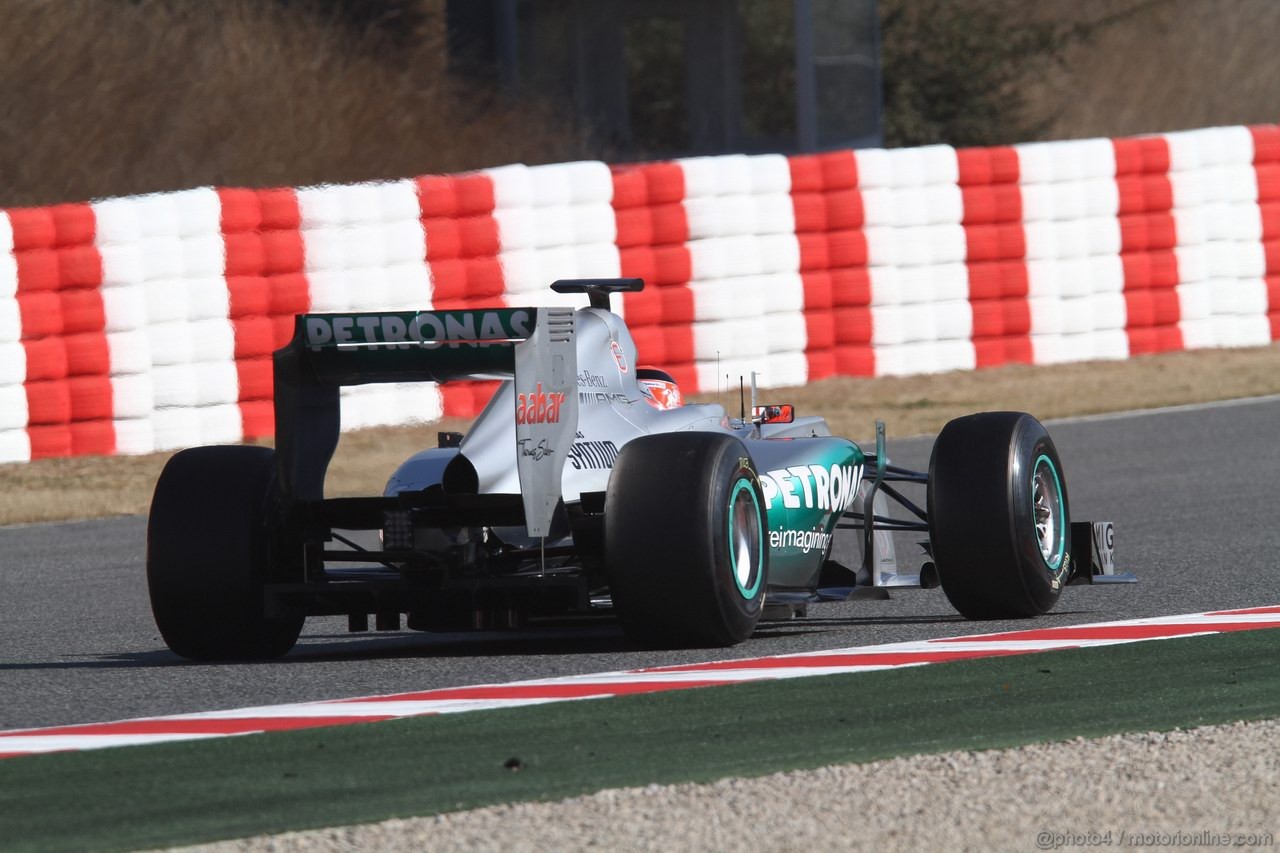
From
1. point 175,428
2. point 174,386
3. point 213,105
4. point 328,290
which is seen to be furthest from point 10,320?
point 213,105

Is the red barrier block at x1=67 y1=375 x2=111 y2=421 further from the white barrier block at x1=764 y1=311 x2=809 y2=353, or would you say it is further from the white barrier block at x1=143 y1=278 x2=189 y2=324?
the white barrier block at x1=764 y1=311 x2=809 y2=353

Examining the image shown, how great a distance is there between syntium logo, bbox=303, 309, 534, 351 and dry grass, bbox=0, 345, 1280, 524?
238 inches

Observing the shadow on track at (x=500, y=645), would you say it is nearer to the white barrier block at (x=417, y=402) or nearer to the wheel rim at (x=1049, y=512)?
the wheel rim at (x=1049, y=512)

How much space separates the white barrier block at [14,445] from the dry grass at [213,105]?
207 inches

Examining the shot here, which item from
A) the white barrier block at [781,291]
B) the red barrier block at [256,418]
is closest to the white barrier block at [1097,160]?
the white barrier block at [781,291]

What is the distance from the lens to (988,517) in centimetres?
804

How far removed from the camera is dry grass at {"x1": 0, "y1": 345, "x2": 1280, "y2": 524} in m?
13.9

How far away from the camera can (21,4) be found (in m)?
20.0

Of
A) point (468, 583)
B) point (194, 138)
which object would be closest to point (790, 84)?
point (194, 138)

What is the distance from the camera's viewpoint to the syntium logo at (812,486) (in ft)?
26.7

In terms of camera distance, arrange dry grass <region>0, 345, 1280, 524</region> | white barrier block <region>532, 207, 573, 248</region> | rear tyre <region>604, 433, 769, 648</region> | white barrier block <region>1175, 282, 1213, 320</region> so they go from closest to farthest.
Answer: rear tyre <region>604, 433, 769, 648</region>
dry grass <region>0, 345, 1280, 524</region>
white barrier block <region>532, 207, 573, 248</region>
white barrier block <region>1175, 282, 1213, 320</region>

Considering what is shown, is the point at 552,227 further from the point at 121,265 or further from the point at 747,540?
the point at 747,540

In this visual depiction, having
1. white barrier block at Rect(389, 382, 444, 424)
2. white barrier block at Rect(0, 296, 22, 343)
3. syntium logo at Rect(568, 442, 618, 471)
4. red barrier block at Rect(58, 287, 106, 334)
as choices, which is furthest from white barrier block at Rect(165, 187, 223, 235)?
syntium logo at Rect(568, 442, 618, 471)

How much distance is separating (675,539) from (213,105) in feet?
47.7
